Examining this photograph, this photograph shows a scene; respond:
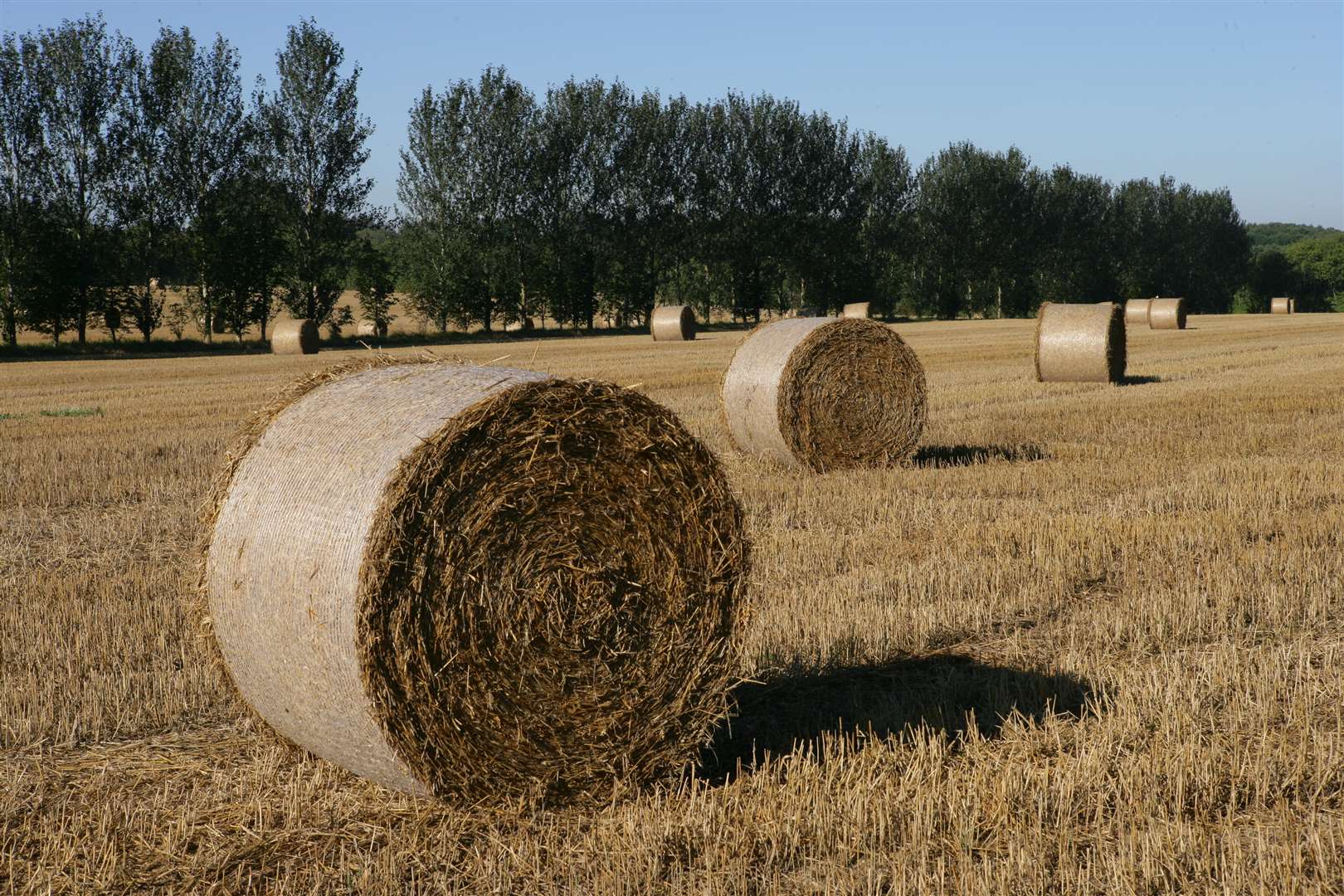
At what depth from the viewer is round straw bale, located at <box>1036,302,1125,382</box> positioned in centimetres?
1933

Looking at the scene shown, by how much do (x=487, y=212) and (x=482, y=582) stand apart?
46.8m

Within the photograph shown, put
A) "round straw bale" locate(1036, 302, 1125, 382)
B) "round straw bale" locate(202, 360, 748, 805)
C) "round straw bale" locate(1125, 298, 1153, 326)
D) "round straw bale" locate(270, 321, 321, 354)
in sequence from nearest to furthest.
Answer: "round straw bale" locate(202, 360, 748, 805) < "round straw bale" locate(1036, 302, 1125, 382) < "round straw bale" locate(270, 321, 321, 354) < "round straw bale" locate(1125, 298, 1153, 326)

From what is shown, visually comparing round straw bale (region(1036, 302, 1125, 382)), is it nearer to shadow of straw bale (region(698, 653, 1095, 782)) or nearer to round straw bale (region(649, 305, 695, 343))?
shadow of straw bale (region(698, 653, 1095, 782))

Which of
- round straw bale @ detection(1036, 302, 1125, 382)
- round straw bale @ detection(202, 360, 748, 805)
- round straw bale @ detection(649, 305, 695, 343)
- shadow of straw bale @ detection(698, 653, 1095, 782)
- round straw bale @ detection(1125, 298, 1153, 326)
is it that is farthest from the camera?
round straw bale @ detection(1125, 298, 1153, 326)

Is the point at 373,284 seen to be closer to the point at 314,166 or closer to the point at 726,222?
the point at 314,166

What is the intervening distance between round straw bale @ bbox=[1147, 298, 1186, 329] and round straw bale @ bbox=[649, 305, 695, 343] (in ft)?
47.3

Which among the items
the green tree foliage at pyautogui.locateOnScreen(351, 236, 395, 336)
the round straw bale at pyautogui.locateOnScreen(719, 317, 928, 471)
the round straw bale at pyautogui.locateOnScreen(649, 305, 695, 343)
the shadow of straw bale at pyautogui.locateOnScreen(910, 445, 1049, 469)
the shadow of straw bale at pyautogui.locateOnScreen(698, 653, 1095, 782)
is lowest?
the shadow of straw bale at pyautogui.locateOnScreen(698, 653, 1095, 782)

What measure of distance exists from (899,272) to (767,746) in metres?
67.6

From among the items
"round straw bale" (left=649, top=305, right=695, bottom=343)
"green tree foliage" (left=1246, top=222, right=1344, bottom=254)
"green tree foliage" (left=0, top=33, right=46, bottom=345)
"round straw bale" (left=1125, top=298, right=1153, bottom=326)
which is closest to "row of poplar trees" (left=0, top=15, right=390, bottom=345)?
"green tree foliage" (left=0, top=33, right=46, bottom=345)

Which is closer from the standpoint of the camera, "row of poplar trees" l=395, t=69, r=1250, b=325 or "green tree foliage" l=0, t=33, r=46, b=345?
"green tree foliage" l=0, t=33, r=46, b=345

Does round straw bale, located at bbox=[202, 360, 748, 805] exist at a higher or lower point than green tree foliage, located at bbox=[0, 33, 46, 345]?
lower

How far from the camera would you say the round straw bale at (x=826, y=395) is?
38.8ft

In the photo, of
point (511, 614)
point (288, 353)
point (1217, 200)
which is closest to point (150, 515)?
point (511, 614)

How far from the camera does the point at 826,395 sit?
39.3 ft
